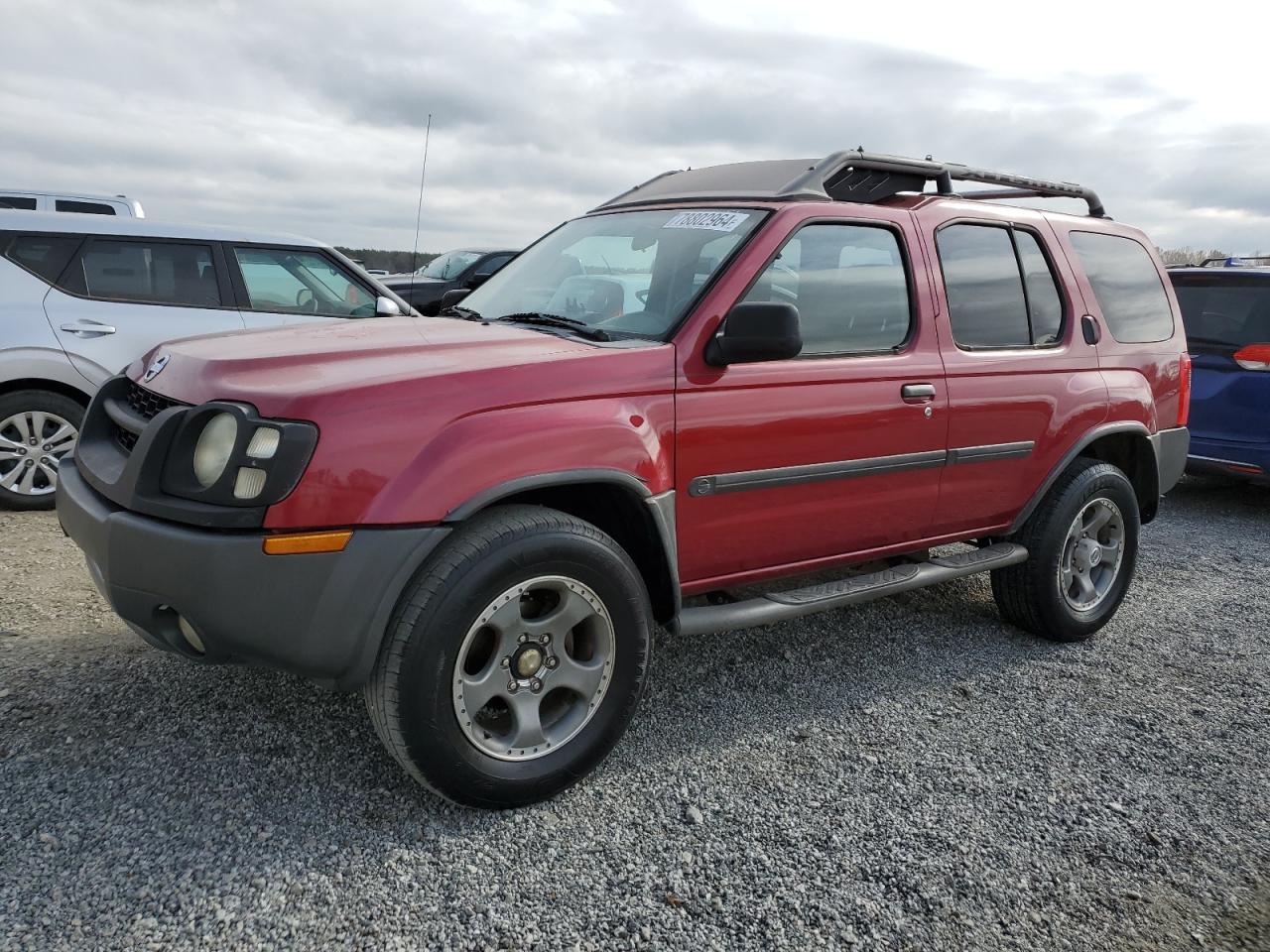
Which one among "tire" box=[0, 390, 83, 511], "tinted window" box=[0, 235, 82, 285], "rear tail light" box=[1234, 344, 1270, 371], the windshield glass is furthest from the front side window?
"rear tail light" box=[1234, 344, 1270, 371]

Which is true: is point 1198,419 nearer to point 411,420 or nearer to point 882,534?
point 882,534

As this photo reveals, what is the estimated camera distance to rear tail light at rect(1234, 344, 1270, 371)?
6.79 metres

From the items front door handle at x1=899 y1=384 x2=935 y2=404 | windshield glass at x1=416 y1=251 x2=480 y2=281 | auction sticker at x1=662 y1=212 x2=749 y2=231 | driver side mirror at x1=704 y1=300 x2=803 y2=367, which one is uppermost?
windshield glass at x1=416 y1=251 x2=480 y2=281

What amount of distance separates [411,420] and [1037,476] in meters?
2.84

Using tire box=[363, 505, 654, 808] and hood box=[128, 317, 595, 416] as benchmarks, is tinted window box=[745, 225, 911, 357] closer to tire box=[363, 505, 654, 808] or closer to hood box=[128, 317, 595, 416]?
hood box=[128, 317, 595, 416]

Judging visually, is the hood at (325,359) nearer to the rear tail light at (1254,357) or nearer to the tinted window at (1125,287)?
the tinted window at (1125,287)

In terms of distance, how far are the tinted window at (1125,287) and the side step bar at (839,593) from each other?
4.07 ft

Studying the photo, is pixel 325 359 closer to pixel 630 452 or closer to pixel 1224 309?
pixel 630 452

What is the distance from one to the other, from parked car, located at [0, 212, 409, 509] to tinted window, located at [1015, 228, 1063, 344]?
10.4ft

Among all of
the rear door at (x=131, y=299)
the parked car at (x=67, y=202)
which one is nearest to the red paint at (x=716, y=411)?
the rear door at (x=131, y=299)

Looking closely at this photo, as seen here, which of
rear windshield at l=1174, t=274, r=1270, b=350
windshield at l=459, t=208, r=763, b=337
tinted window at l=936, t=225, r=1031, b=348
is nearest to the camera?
windshield at l=459, t=208, r=763, b=337

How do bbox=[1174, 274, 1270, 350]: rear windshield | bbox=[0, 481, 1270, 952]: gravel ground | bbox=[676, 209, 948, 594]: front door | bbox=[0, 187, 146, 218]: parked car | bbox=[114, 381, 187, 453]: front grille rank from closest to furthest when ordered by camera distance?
bbox=[0, 481, 1270, 952]: gravel ground
bbox=[114, 381, 187, 453]: front grille
bbox=[676, 209, 948, 594]: front door
bbox=[1174, 274, 1270, 350]: rear windshield
bbox=[0, 187, 146, 218]: parked car

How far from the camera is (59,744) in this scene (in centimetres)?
289

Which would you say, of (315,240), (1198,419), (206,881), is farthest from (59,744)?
(1198,419)
